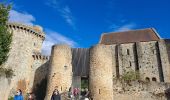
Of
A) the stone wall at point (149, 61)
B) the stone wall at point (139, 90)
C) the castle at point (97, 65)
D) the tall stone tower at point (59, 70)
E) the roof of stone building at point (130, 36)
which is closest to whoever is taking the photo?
the castle at point (97, 65)

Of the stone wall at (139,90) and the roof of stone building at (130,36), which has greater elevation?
the roof of stone building at (130,36)

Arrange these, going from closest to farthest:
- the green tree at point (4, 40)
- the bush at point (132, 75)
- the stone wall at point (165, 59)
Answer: the green tree at point (4, 40) → the bush at point (132, 75) → the stone wall at point (165, 59)

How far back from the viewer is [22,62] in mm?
27641

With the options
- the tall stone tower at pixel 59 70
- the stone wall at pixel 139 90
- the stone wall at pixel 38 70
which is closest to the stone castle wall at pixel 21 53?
the stone wall at pixel 38 70

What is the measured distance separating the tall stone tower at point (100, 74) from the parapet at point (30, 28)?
35.6 feet

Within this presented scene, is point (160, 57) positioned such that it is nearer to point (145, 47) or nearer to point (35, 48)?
point (145, 47)

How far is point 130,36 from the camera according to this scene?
33875 mm

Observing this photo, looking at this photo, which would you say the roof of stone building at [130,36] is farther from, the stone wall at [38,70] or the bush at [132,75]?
the stone wall at [38,70]

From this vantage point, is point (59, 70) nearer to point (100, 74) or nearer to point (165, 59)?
point (100, 74)

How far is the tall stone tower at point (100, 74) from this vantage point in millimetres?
19766

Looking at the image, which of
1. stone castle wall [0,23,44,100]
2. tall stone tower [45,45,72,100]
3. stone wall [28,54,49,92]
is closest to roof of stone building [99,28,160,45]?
stone wall [28,54,49,92]

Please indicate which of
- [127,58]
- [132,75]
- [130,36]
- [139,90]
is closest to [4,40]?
[139,90]

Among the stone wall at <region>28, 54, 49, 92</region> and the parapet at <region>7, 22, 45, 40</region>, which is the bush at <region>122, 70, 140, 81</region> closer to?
the stone wall at <region>28, 54, 49, 92</region>

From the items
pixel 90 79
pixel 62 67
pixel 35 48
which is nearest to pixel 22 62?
pixel 35 48
